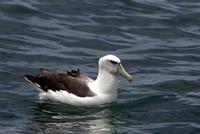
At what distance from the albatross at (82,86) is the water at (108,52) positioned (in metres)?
0.17

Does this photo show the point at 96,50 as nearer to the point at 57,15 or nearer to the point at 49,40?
the point at 49,40

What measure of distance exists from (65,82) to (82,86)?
346 millimetres

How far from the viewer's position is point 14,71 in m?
18.6

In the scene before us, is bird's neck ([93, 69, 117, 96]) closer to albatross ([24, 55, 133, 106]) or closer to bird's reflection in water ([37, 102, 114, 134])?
albatross ([24, 55, 133, 106])

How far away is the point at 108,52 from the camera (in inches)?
844

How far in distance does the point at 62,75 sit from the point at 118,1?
416 inches

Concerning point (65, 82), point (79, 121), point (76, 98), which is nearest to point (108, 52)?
point (65, 82)

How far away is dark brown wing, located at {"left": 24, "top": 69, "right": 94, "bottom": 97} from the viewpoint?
53.9 ft

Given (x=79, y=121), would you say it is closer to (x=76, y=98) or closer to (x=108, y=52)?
(x=76, y=98)

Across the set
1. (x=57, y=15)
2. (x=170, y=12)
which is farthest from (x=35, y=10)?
(x=170, y=12)

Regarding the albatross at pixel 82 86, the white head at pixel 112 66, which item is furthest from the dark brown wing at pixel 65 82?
the white head at pixel 112 66

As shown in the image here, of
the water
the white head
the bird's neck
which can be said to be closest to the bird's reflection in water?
the water

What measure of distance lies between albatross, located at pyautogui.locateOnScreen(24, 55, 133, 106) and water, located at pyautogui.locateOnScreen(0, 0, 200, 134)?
0.17m

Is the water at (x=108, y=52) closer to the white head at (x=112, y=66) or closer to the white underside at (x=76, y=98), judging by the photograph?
the white underside at (x=76, y=98)
